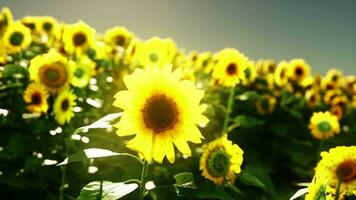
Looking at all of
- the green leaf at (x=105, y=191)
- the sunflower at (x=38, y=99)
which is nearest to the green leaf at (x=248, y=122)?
the sunflower at (x=38, y=99)

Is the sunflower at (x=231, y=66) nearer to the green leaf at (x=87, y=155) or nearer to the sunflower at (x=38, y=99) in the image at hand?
the sunflower at (x=38, y=99)

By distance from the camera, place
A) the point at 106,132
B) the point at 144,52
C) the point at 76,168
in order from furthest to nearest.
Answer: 1. the point at 144,52
2. the point at 106,132
3. the point at 76,168

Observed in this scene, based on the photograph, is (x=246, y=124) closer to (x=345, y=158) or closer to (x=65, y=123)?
(x=65, y=123)

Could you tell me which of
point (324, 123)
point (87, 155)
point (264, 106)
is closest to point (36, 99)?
point (87, 155)

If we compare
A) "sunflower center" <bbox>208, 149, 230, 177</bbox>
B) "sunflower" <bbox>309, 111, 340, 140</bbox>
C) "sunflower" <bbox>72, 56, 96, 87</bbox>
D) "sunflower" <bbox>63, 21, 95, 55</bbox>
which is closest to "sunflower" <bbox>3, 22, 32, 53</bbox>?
"sunflower" <bbox>63, 21, 95, 55</bbox>

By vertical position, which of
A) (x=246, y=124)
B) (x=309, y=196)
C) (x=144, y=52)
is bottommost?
(x=309, y=196)

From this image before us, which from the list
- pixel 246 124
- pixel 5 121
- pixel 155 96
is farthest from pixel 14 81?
pixel 155 96

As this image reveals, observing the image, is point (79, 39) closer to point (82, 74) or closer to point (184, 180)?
point (82, 74)
